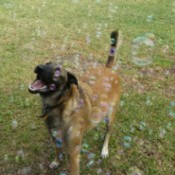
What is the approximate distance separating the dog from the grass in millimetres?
392

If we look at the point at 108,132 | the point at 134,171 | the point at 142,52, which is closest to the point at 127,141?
the point at 108,132

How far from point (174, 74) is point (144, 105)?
131 centimetres

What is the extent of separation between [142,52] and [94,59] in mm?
1107

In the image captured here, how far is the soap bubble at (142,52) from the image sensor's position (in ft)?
22.7

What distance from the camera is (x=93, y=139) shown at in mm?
4777

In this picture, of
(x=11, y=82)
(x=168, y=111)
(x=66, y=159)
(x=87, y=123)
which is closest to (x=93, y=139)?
(x=66, y=159)

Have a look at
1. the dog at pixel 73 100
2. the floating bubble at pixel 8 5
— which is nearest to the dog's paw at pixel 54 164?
the dog at pixel 73 100

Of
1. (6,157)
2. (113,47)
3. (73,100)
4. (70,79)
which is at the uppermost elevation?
(70,79)

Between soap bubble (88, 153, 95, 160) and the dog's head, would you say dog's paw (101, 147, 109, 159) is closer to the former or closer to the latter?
soap bubble (88, 153, 95, 160)

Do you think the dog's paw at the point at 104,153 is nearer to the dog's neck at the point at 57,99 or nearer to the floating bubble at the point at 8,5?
the dog's neck at the point at 57,99

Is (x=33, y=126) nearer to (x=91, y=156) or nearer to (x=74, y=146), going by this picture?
(x=91, y=156)

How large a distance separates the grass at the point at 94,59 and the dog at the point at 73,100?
1.28 ft

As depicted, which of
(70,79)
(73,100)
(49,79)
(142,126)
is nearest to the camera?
(49,79)

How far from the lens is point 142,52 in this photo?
7.28 metres
